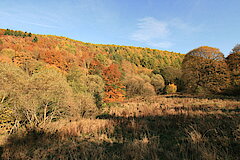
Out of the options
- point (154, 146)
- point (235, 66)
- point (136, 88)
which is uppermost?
point (235, 66)

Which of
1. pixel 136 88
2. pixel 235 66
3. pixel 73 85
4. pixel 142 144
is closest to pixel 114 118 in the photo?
pixel 142 144

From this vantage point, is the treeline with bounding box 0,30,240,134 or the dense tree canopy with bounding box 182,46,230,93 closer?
the treeline with bounding box 0,30,240,134

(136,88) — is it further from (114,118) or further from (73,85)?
(114,118)

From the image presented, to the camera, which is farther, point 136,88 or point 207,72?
point 136,88

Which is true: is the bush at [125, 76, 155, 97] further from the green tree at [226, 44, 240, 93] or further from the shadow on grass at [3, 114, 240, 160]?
the shadow on grass at [3, 114, 240, 160]

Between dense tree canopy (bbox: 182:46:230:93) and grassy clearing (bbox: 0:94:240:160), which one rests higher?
dense tree canopy (bbox: 182:46:230:93)

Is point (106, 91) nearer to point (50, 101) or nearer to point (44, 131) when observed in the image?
point (50, 101)

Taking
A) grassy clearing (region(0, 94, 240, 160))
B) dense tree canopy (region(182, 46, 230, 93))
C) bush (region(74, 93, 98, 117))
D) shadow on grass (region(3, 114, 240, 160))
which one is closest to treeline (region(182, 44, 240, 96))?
dense tree canopy (region(182, 46, 230, 93))

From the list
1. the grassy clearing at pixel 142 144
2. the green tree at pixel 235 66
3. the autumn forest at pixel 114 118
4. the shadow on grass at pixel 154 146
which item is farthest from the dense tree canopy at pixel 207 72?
the shadow on grass at pixel 154 146

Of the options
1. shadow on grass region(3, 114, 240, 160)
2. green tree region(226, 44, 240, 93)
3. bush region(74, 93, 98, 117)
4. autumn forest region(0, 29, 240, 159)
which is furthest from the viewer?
green tree region(226, 44, 240, 93)

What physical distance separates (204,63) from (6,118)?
22715mm

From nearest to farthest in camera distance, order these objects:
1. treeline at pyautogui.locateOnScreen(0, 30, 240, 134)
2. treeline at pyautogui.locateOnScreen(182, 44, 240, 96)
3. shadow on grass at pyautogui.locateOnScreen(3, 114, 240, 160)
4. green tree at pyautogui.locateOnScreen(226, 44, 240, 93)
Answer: shadow on grass at pyautogui.locateOnScreen(3, 114, 240, 160)
treeline at pyautogui.locateOnScreen(0, 30, 240, 134)
green tree at pyautogui.locateOnScreen(226, 44, 240, 93)
treeline at pyautogui.locateOnScreen(182, 44, 240, 96)

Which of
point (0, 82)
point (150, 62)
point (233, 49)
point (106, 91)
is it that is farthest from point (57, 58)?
point (150, 62)

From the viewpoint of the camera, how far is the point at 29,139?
16.5 ft
